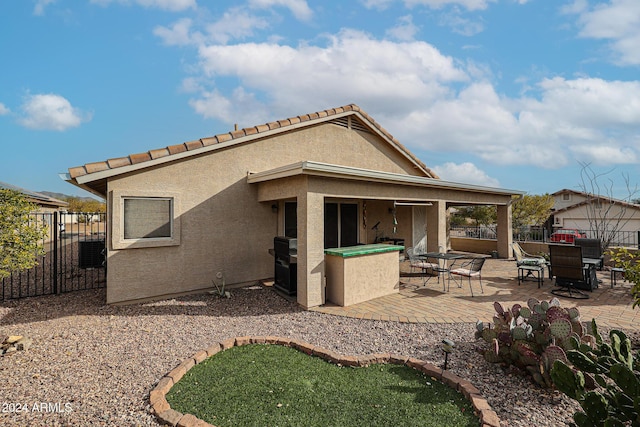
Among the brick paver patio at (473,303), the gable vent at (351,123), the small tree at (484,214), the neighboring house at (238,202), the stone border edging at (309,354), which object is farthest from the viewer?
the small tree at (484,214)

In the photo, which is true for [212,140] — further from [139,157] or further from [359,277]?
[359,277]

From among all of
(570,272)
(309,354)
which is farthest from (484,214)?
(309,354)

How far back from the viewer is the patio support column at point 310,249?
7.46 meters

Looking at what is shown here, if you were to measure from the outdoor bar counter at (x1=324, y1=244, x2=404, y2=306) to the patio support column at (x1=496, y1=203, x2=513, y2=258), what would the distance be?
10030 mm

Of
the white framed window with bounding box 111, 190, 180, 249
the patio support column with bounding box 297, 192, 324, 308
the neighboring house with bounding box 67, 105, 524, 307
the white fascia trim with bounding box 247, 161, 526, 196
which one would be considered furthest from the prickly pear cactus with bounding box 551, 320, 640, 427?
the white framed window with bounding box 111, 190, 180, 249

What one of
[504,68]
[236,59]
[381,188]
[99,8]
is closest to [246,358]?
[381,188]

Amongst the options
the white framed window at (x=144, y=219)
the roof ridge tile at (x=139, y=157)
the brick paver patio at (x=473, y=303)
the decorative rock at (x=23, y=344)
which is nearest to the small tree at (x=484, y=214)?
the brick paver patio at (x=473, y=303)

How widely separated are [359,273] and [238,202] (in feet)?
14.7

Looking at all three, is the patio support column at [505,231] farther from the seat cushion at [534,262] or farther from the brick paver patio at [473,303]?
the seat cushion at [534,262]

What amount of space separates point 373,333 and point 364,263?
8.38ft

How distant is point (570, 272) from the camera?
351 inches

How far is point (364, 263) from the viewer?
27.4 feet

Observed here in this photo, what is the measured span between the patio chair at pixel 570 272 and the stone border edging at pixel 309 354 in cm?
722

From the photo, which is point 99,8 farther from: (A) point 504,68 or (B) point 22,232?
(A) point 504,68
